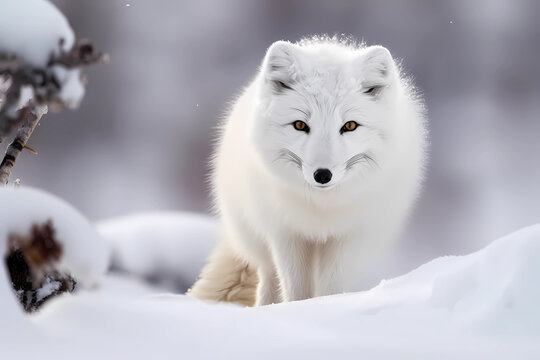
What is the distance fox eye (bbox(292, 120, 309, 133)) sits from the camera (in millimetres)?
3403

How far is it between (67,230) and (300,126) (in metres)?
1.78

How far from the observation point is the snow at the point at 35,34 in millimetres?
1819

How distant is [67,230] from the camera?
1.79 meters

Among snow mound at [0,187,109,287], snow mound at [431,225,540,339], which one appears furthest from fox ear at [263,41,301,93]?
snow mound at [0,187,109,287]

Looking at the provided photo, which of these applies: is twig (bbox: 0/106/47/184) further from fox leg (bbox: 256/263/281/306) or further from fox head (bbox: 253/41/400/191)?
fox leg (bbox: 256/263/281/306)

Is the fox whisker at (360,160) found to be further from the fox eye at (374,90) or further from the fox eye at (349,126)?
the fox eye at (374,90)

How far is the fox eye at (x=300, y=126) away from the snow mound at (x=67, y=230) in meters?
1.70

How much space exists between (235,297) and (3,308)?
2886 mm

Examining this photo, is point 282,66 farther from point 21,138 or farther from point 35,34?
point 35,34

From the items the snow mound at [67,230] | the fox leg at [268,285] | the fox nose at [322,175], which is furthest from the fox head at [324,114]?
the snow mound at [67,230]

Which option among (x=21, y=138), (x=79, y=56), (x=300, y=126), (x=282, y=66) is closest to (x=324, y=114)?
(x=300, y=126)

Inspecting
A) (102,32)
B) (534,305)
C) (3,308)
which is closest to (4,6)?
(3,308)

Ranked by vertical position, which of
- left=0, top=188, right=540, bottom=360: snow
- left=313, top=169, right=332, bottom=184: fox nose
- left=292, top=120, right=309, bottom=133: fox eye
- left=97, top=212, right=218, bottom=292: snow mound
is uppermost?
left=97, top=212, right=218, bottom=292: snow mound

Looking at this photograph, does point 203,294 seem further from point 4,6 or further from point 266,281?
point 4,6
